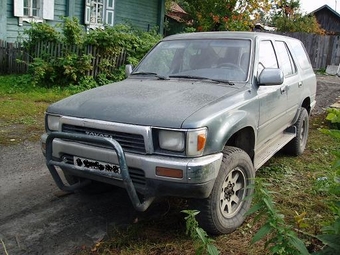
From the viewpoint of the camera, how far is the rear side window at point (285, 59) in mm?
5056

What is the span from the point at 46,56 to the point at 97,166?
7.53 metres

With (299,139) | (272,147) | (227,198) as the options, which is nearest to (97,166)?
(227,198)

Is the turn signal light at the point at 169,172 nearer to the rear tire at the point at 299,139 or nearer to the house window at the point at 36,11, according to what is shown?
the rear tire at the point at 299,139

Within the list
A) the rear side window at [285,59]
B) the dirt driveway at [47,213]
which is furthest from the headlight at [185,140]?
the rear side window at [285,59]

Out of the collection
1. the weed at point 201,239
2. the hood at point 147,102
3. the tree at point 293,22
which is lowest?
the weed at point 201,239

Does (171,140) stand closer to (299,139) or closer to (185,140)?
(185,140)

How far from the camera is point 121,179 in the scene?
302 centimetres

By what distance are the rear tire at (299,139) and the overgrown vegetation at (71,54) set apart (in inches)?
231

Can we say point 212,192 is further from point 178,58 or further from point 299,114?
point 299,114

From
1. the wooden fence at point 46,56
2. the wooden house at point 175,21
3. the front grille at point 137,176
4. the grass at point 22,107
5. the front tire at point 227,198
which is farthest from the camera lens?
the wooden house at point 175,21

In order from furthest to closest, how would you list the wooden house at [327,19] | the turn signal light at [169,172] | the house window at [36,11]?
the wooden house at [327,19] → the house window at [36,11] → the turn signal light at [169,172]

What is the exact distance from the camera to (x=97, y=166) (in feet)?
10.5

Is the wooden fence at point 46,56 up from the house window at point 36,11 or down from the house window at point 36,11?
down

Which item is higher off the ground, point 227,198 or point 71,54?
point 71,54
